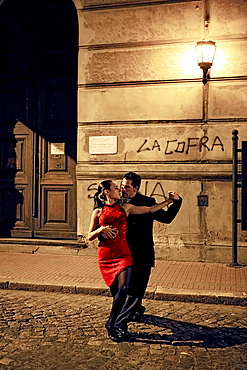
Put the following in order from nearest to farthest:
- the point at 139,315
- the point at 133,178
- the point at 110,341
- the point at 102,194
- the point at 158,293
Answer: the point at 110,341 < the point at 102,194 < the point at 133,178 < the point at 139,315 < the point at 158,293

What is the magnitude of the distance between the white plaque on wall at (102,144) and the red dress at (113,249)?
15.5 ft

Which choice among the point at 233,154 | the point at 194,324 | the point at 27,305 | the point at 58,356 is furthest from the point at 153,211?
the point at 233,154

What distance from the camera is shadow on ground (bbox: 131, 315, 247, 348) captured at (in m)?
4.88

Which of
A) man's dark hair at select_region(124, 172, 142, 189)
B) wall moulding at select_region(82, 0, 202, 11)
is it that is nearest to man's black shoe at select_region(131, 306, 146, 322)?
man's dark hair at select_region(124, 172, 142, 189)

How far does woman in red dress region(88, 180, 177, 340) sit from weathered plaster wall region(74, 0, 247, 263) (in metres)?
4.34

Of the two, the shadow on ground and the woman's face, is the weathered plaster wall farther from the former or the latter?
the woman's face

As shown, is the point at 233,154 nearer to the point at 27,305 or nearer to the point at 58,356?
the point at 27,305

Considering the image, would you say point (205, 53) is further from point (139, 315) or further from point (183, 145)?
point (139, 315)

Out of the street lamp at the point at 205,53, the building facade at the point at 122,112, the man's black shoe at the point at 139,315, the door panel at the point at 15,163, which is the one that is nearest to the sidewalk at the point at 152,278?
the building facade at the point at 122,112

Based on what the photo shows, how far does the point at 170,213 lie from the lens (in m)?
5.53

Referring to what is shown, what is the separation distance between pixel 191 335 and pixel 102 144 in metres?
5.32

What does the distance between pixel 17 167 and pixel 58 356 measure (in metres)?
6.77

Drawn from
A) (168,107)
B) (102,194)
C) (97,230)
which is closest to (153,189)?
(168,107)

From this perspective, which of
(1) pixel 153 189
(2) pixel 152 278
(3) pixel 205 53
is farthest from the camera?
(1) pixel 153 189
